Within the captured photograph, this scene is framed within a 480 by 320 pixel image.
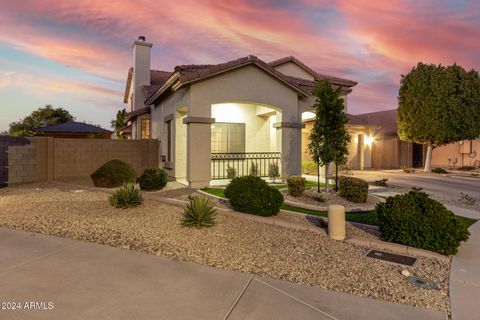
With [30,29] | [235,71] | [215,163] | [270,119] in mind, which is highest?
[30,29]

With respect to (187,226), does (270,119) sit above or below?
above

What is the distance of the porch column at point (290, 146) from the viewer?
14.3m

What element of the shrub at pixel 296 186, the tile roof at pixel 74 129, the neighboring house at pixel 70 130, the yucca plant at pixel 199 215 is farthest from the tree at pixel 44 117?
the yucca plant at pixel 199 215

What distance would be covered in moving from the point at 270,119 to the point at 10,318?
14.2 meters

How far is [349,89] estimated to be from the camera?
18297mm

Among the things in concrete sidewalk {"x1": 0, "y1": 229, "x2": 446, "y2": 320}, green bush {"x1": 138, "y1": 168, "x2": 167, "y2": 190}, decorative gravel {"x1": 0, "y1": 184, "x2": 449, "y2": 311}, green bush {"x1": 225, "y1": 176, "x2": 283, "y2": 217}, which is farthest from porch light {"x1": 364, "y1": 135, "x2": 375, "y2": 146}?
concrete sidewalk {"x1": 0, "y1": 229, "x2": 446, "y2": 320}

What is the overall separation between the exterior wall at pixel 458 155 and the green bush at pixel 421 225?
2720cm

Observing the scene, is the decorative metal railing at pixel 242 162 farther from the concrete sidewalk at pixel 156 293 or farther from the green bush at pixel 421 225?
the concrete sidewalk at pixel 156 293

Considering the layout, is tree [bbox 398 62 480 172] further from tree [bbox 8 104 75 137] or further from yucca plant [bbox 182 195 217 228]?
tree [bbox 8 104 75 137]

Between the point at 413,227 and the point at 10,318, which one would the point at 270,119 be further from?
the point at 10,318

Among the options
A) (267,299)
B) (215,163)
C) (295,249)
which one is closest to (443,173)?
(215,163)

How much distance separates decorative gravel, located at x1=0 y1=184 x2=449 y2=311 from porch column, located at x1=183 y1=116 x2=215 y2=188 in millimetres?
3250

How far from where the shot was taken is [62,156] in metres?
14.9

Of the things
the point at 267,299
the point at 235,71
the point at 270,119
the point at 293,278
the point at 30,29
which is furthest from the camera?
the point at 270,119
